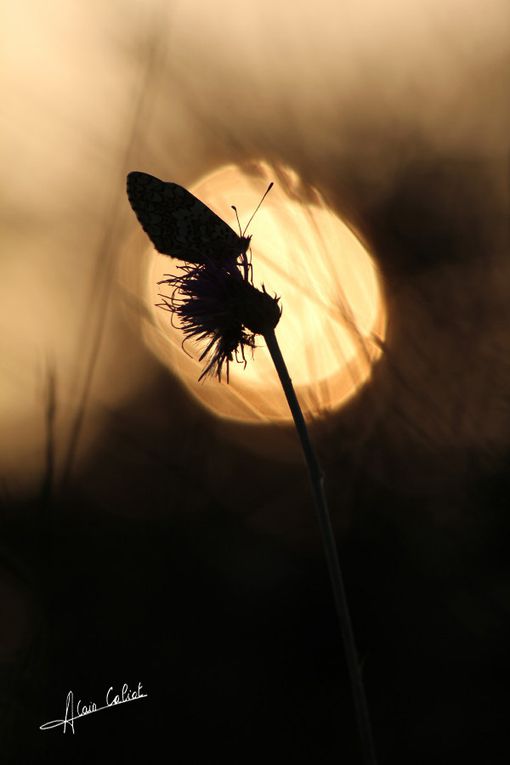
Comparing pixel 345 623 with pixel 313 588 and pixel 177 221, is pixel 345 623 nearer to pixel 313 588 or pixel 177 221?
pixel 177 221

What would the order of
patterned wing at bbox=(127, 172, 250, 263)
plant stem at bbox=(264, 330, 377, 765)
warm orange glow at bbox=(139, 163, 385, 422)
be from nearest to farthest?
plant stem at bbox=(264, 330, 377, 765), patterned wing at bbox=(127, 172, 250, 263), warm orange glow at bbox=(139, 163, 385, 422)

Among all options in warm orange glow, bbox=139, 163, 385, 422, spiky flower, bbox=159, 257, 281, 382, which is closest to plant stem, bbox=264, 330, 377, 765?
spiky flower, bbox=159, 257, 281, 382

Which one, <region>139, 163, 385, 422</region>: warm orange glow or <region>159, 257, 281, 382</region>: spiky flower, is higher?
<region>139, 163, 385, 422</region>: warm orange glow

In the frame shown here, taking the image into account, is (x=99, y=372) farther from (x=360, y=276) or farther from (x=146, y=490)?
(x=360, y=276)

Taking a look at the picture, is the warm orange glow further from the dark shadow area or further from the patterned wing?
the patterned wing

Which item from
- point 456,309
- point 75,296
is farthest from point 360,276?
point 75,296
